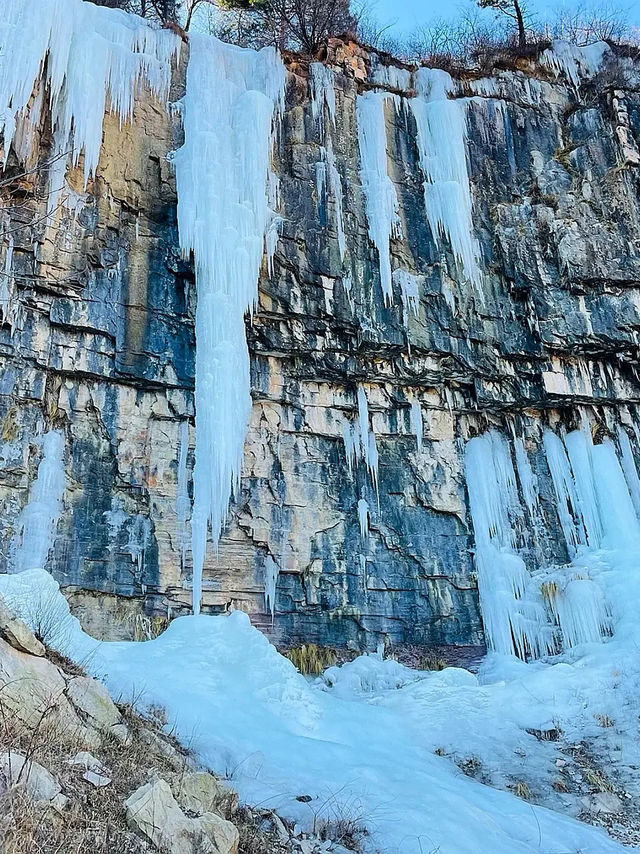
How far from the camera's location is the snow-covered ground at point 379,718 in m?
5.48

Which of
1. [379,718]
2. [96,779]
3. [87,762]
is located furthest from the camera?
[379,718]

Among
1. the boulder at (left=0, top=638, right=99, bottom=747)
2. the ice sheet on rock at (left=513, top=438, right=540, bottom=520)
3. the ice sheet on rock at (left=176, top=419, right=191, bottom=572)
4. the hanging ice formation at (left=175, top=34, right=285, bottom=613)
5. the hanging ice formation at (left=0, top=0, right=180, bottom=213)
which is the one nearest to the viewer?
the boulder at (left=0, top=638, right=99, bottom=747)

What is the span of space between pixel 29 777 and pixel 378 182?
43.5 feet

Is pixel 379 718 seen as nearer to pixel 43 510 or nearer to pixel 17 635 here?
pixel 17 635

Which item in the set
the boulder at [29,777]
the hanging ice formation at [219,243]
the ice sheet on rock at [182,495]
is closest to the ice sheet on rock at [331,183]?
the hanging ice formation at [219,243]

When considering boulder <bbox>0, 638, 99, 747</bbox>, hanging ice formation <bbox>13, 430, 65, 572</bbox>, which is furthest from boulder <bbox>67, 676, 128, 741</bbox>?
hanging ice formation <bbox>13, 430, 65, 572</bbox>

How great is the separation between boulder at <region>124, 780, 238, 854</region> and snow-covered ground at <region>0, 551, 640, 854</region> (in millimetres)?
1321

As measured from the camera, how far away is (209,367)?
12.7 meters

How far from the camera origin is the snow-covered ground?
5477mm

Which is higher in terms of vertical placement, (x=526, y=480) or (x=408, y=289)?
(x=408, y=289)

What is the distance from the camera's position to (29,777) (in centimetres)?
345

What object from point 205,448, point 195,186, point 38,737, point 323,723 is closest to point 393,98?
point 195,186

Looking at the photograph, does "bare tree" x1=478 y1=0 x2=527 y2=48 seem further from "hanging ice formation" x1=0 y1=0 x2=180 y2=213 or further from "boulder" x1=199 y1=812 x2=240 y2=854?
"boulder" x1=199 y1=812 x2=240 y2=854

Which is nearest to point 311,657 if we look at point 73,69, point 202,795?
point 202,795
